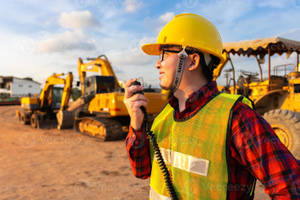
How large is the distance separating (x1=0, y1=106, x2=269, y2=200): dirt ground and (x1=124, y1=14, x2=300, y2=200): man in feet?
9.76

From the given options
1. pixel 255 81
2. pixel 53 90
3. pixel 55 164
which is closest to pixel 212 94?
pixel 55 164

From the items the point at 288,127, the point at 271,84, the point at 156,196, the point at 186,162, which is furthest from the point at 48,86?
the point at 186,162

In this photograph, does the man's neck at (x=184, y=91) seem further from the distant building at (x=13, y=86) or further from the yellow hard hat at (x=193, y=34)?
the distant building at (x=13, y=86)

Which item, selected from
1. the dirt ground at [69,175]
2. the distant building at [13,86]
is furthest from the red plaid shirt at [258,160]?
the distant building at [13,86]

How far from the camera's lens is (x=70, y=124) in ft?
41.5

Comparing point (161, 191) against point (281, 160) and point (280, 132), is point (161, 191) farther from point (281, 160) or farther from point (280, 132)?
point (280, 132)

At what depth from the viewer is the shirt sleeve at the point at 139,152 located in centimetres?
140

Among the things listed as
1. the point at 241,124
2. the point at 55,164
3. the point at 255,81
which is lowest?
the point at 55,164

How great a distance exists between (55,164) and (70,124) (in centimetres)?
706

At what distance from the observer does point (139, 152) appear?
1438mm

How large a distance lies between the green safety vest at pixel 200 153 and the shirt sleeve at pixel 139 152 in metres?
0.17

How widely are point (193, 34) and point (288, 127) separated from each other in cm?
465

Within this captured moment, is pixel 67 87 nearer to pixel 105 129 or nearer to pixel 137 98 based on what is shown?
pixel 105 129

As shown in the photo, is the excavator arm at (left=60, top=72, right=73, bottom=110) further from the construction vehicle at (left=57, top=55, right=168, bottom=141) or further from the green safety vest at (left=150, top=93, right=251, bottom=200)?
the green safety vest at (left=150, top=93, right=251, bottom=200)
